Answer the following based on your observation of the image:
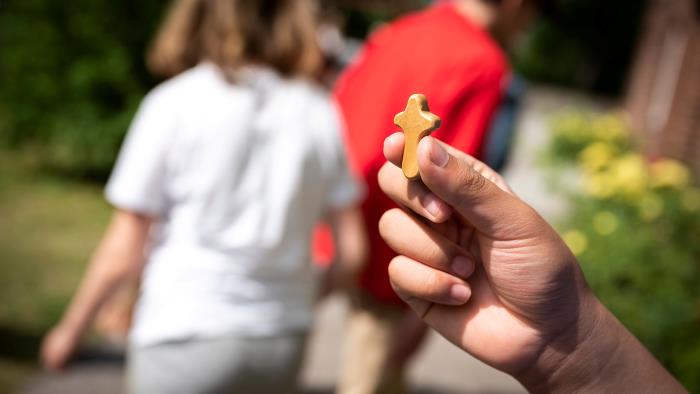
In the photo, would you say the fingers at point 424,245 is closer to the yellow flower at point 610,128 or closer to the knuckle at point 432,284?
the knuckle at point 432,284

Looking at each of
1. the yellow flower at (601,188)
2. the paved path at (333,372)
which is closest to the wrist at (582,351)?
the paved path at (333,372)

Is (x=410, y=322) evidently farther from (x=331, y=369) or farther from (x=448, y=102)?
(x=331, y=369)

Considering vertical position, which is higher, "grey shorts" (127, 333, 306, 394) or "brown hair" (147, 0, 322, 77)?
"brown hair" (147, 0, 322, 77)

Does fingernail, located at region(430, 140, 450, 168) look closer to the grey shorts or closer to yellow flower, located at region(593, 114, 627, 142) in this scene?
the grey shorts

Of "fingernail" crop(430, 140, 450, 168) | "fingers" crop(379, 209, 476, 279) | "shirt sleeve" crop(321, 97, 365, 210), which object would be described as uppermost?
"fingernail" crop(430, 140, 450, 168)

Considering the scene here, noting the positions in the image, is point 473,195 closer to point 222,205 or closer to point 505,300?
point 505,300

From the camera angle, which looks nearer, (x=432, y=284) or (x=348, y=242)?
(x=432, y=284)

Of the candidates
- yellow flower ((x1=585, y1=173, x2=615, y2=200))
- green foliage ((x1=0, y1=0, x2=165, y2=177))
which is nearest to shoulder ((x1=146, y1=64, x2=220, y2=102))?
green foliage ((x1=0, y1=0, x2=165, y2=177))

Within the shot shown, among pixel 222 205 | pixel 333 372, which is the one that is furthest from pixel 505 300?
pixel 333 372
